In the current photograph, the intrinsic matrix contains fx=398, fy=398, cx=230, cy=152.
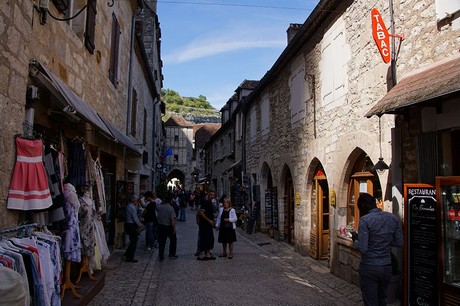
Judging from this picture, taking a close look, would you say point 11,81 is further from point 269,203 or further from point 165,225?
point 269,203

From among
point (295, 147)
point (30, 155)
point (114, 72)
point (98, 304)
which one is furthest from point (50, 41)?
point (295, 147)

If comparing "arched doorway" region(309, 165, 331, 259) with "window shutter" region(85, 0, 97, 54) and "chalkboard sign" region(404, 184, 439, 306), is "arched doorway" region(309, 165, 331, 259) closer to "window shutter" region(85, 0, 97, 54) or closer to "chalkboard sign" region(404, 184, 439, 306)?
"chalkboard sign" region(404, 184, 439, 306)

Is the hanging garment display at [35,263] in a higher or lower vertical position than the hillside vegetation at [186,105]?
lower

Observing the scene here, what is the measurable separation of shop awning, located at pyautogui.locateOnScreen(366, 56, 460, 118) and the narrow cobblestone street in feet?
9.81

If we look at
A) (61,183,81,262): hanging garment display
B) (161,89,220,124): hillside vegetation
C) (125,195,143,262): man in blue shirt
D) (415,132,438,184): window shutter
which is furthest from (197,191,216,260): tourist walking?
(161,89,220,124): hillside vegetation

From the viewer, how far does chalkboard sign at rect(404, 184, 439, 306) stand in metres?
4.60

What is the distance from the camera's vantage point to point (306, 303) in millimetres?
5844

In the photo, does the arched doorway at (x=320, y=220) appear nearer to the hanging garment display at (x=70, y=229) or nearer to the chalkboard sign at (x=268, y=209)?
the chalkboard sign at (x=268, y=209)

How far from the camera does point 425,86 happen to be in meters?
4.44

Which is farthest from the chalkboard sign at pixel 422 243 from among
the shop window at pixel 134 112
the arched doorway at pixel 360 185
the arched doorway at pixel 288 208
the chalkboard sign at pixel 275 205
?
the shop window at pixel 134 112

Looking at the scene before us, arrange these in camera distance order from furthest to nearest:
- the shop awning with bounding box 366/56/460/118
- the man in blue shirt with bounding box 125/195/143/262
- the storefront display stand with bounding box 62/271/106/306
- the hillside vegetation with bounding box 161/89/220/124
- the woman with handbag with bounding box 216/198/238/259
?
the hillside vegetation with bounding box 161/89/220/124 < the woman with handbag with bounding box 216/198/238/259 < the man in blue shirt with bounding box 125/195/143/262 < the storefront display stand with bounding box 62/271/106/306 < the shop awning with bounding box 366/56/460/118

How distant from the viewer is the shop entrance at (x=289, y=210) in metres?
12.0

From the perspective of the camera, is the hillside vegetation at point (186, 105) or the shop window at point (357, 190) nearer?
the shop window at point (357, 190)

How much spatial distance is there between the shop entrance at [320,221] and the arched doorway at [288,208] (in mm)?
2228
